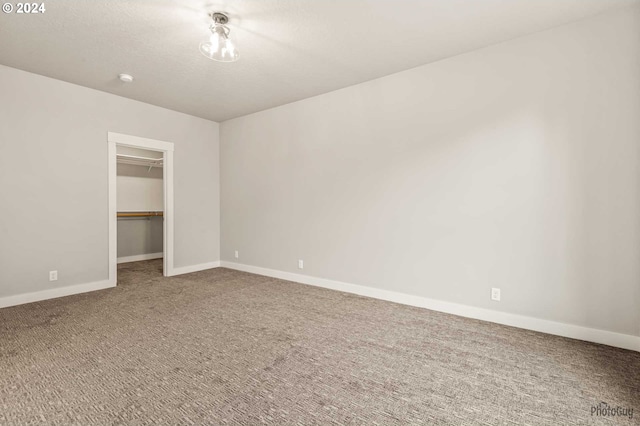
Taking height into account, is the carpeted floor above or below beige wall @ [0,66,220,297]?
below

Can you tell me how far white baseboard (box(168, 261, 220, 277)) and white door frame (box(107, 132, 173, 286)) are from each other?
0.05 m

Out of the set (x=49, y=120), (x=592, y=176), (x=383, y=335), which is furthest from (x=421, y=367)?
(x=49, y=120)

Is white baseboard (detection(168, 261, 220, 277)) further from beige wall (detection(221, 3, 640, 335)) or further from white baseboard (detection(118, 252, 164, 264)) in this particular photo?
white baseboard (detection(118, 252, 164, 264))

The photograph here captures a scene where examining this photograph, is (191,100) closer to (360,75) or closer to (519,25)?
(360,75)

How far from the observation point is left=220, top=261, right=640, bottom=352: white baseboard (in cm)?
248

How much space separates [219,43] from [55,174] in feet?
9.52

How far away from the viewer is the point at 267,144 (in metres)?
4.96

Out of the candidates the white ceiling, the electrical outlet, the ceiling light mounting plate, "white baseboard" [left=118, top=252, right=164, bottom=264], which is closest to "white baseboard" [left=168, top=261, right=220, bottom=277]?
"white baseboard" [left=118, top=252, right=164, bottom=264]

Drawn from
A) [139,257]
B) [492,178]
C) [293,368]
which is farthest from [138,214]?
[492,178]

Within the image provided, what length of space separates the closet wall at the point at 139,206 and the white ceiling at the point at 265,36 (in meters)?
2.85

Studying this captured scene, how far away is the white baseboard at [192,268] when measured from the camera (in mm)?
4977

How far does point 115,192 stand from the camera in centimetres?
427

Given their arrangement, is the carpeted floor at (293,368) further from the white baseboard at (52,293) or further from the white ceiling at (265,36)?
the white ceiling at (265,36)

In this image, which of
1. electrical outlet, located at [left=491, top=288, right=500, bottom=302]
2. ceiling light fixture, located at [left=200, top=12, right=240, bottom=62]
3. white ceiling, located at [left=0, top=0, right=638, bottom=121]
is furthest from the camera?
electrical outlet, located at [left=491, top=288, right=500, bottom=302]
